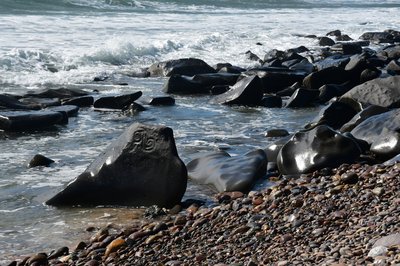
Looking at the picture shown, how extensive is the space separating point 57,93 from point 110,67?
4933 millimetres

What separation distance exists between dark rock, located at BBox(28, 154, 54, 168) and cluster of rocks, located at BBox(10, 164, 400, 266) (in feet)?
7.13

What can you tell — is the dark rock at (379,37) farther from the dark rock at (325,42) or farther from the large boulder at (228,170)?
the large boulder at (228,170)

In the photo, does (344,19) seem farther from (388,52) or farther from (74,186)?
(74,186)

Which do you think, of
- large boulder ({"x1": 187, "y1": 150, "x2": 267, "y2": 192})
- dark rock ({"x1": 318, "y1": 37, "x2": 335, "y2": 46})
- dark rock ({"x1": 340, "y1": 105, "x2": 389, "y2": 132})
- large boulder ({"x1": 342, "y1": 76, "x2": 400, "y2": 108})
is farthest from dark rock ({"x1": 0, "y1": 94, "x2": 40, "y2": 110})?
dark rock ({"x1": 318, "y1": 37, "x2": 335, "y2": 46})

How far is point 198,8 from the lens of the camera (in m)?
37.0

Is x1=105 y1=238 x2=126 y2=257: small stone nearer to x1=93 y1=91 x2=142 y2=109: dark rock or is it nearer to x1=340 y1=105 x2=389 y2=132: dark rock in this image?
→ x1=340 y1=105 x2=389 y2=132: dark rock

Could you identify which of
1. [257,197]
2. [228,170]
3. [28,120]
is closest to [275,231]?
[257,197]

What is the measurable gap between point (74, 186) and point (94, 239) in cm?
106

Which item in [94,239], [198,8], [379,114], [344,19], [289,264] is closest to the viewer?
[289,264]

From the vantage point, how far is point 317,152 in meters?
7.25

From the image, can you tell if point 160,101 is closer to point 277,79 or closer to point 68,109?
point 68,109

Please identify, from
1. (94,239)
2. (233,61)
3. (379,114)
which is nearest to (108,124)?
(379,114)

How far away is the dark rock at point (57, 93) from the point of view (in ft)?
40.2

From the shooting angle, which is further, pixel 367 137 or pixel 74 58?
pixel 74 58
